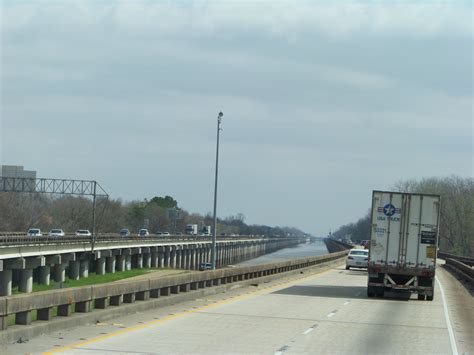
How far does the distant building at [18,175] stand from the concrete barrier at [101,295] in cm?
5687

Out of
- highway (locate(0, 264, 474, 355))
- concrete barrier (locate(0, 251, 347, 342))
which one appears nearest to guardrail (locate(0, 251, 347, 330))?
concrete barrier (locate(0, 251, 347, 342))

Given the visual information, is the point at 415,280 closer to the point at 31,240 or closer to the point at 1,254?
the point at 1,254

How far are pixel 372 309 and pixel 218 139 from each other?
2044cm

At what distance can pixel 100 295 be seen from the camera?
1916cm

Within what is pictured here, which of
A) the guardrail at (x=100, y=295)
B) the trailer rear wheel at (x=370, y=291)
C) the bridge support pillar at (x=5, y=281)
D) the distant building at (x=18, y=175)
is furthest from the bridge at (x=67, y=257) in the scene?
the trailer rear wheel at (x=370, y=291)

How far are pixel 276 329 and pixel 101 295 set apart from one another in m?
3.94

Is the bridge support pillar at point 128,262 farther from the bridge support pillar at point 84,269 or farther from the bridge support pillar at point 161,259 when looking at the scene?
the bridge support pillar at point 84,269

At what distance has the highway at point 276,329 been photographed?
15.4m

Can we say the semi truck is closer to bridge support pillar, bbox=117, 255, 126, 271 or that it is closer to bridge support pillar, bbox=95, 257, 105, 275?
bridge support pillar, bbox=95, 257, 105, 275

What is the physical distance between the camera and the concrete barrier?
14844 mm

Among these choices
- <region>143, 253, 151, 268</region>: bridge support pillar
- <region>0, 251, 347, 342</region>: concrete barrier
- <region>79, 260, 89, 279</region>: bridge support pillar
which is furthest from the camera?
<region>143, 253, 151, 268</region>: bridge support pillar

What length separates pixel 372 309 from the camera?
27.3 m

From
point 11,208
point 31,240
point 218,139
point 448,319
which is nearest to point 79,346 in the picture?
point 448,319

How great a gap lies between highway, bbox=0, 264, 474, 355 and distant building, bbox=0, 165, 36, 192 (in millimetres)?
62979
